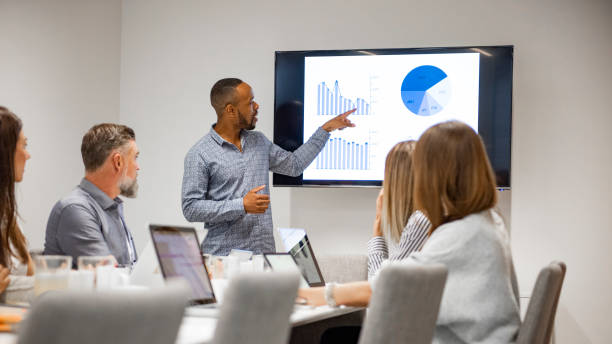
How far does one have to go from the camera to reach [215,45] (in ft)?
17.2

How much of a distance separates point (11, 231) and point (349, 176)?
2.80 m

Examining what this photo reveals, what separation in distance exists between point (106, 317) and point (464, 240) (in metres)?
1.33

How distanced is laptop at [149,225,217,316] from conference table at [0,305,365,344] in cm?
16

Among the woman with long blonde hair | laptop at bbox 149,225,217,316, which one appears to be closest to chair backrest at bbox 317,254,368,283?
the woman with long blonde hair

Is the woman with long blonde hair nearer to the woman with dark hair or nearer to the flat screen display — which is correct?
the woman with dark hair

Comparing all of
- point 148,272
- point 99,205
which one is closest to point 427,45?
point 99,205

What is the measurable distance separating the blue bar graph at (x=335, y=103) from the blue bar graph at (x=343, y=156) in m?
0.20

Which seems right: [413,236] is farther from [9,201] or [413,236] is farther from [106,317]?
[106,317]

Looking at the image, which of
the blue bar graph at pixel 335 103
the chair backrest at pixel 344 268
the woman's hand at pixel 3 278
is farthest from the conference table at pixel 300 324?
the blue bar graph at pixel 335 103

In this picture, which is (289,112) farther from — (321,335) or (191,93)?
(321,335)

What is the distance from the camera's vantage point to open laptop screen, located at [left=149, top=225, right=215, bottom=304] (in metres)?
2.10

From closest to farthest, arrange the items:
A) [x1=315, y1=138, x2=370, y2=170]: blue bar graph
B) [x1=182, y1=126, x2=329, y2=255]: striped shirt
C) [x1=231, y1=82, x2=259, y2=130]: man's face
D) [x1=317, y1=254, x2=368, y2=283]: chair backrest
→ [x1=317, y1=254, x2=368, y2=283]: chair backrest → [x1=182, y1=126, x2=329, y2=255]: striped shirt → [x1=231, y1=82, x2=259, y2=130]: man's face → [x1=315, y1=138, x2=370, y2=170]: blue bar graph

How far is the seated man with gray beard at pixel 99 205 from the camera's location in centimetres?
277

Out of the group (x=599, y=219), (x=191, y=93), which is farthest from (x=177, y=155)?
(x=599, y=219)
